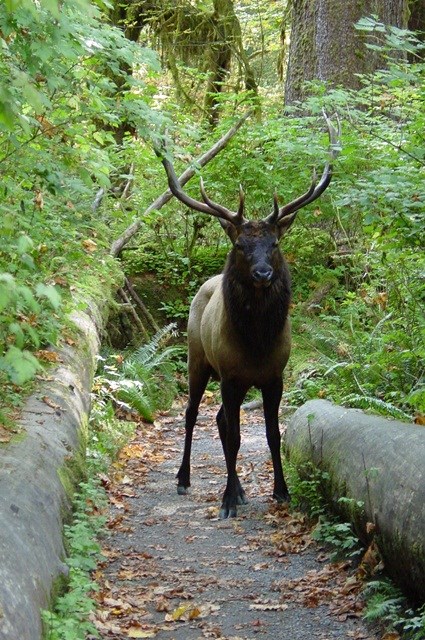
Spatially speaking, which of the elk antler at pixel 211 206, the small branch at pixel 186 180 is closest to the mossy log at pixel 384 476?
the elk antler at pixel 211 206

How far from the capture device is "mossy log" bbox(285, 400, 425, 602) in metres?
5.15

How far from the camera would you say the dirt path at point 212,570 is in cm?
556

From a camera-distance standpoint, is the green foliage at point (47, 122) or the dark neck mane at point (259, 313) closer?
the green foliage at point (47, 122)

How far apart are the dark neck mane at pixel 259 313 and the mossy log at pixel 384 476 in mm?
1022

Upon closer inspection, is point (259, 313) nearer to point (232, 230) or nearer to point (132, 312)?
point (232, 230)

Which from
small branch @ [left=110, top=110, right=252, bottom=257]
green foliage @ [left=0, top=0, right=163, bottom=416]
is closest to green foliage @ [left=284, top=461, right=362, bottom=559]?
green foliage @ [left=0, top=0, right=163, bottom=416]

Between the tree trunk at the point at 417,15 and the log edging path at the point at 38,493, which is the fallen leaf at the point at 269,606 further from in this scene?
the tree trunk at the point at 417,15

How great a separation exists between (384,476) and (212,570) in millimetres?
1772

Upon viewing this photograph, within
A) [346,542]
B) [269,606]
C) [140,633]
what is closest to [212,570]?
[269,606]

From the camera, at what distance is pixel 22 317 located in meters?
6.80

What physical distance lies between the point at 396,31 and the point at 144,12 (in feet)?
50.3

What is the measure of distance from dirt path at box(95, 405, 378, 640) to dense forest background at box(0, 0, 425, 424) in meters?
1.40

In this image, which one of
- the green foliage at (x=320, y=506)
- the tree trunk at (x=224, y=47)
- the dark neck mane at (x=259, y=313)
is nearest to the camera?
the green foliage at (x=320, y=506)

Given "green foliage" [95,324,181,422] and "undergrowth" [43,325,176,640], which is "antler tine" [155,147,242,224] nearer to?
"undergrowth" [43,325,176,640]
